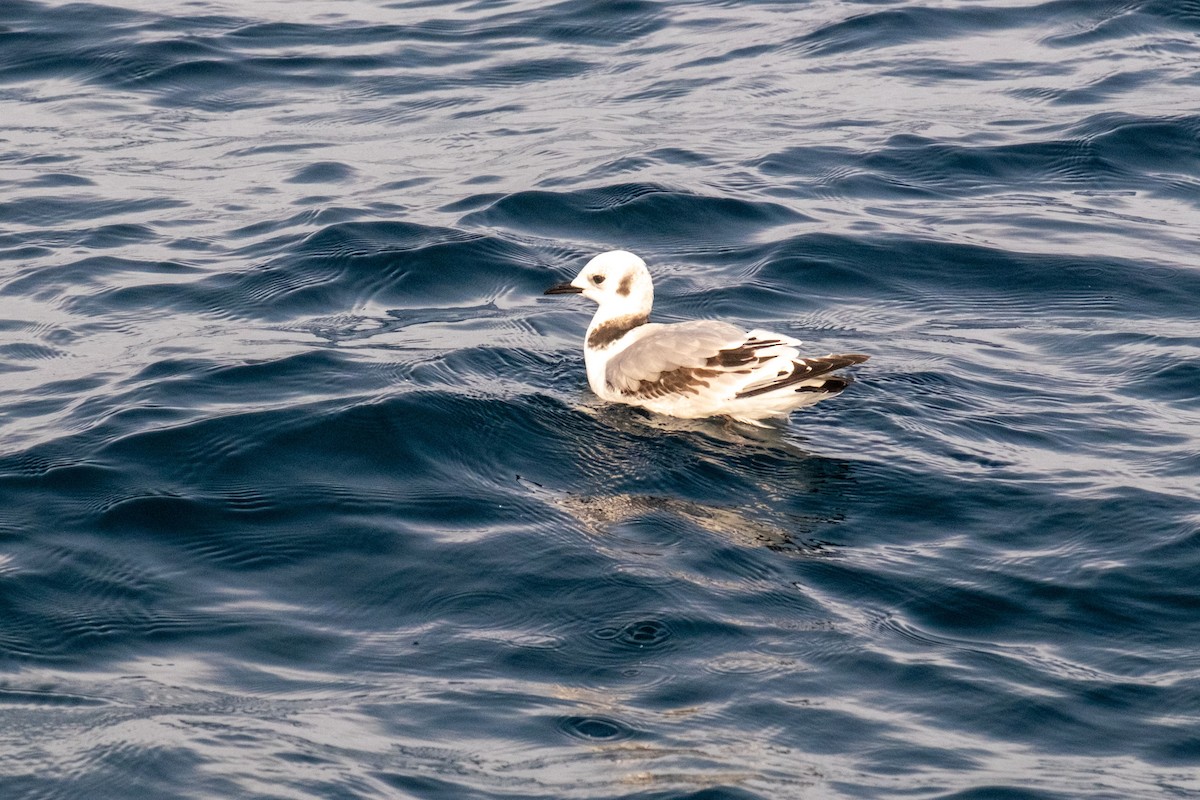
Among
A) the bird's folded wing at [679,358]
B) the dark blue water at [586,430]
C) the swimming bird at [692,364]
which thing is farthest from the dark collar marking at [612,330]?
the dark blue water at [586,430]

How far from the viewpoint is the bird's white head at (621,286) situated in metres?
10.1

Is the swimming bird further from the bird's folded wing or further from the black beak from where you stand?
the black beak

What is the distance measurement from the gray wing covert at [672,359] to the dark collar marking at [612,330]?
1.03 feet

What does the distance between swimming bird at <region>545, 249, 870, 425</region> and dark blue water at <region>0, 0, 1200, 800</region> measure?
0.20 metres

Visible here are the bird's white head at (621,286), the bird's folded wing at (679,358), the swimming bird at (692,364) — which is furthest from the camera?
the bird's white head at (621,286)

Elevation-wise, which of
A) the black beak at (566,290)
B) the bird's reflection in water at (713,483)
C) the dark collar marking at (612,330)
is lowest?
the bird's reflection in water at (713,483)

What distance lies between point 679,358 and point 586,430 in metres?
0.68

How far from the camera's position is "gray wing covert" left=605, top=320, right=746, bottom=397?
29.7ft

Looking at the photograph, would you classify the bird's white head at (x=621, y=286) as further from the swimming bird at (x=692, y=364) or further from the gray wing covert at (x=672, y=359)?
the gray wing covert at (x=672, y=359)

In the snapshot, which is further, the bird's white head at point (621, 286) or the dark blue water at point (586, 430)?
the bird's white head at point (621, 286)

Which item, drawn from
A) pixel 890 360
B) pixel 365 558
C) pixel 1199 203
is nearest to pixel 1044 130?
pixel 1199 203

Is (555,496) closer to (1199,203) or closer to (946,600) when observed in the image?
(946,600)

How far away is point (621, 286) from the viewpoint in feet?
33.2

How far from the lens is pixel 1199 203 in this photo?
12875mm
